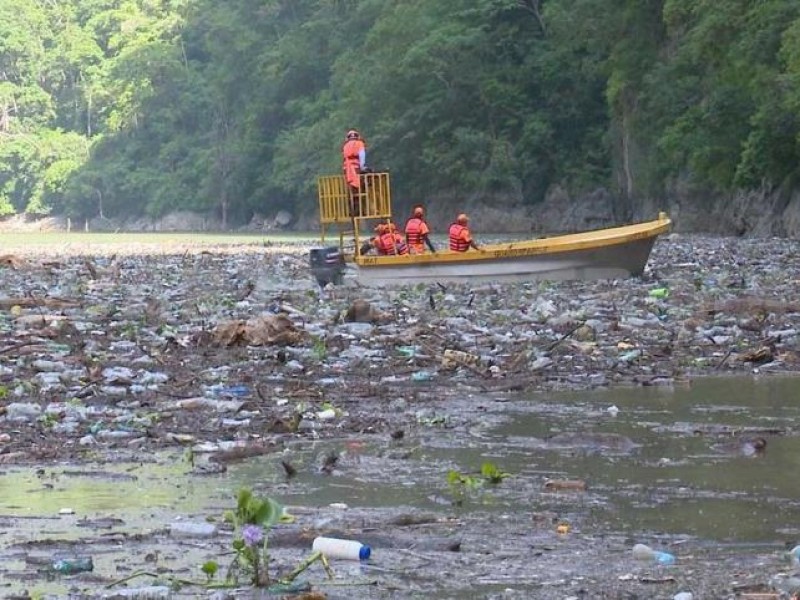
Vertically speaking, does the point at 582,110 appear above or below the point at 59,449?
above

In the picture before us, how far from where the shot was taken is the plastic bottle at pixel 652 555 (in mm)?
6402

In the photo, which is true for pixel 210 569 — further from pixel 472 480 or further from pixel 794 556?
pixel 472 480

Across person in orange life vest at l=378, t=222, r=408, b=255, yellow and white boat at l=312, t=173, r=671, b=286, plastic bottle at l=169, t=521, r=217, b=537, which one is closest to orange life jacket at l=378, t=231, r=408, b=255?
person in orange life vest at l=378, t=222, r=408, b=255

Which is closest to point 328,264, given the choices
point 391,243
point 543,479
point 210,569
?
point 391,243

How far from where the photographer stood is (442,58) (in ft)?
213

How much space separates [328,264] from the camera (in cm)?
2378

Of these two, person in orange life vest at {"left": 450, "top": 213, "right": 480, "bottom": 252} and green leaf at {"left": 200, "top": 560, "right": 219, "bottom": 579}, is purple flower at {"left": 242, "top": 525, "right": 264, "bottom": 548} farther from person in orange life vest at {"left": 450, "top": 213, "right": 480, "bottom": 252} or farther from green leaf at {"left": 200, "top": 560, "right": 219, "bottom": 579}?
person in orange life vest at {"left": 450, "top": 213, "right": 480, "bottom": 252}

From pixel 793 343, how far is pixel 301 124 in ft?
239

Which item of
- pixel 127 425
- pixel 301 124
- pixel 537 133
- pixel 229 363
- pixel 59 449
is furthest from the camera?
pixel 301 124

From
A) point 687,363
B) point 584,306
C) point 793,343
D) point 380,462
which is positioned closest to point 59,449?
point 380,462

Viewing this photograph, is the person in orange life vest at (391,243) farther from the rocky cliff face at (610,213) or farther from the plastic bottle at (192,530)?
the rocky cliff face at (610,213)

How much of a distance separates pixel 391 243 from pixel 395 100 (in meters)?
44.9

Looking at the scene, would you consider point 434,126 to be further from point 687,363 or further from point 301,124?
point 687,363

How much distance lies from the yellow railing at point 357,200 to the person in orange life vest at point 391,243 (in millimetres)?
221
